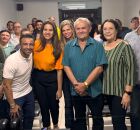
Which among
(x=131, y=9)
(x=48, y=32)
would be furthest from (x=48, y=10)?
(x=48, y=32)

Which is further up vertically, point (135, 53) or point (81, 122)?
point (135, 53)

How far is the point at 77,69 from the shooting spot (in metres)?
2.76

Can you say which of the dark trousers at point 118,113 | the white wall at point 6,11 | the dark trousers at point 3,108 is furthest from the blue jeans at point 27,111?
the white wall at point 6,11

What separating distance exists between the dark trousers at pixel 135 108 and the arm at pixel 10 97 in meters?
1.17

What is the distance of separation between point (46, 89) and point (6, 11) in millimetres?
5758

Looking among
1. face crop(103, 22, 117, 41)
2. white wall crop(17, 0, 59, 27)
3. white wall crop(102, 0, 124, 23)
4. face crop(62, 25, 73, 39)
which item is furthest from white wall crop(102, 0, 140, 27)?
face crop(103, 22, 117, 41)

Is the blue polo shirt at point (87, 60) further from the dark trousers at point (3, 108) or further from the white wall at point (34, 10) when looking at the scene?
the white wall at point (34, 10)

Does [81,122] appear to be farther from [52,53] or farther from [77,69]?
[52,53]

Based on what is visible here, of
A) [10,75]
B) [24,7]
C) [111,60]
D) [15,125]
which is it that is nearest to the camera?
[15,125]

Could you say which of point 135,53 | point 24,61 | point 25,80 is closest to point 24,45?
point 24,61

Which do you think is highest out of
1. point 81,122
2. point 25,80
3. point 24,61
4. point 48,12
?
point 48,12

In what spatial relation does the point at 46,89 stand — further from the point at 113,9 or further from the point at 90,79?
the point at 113,9

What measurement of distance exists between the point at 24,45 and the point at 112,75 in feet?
3.05

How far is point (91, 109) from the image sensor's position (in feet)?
9.32
